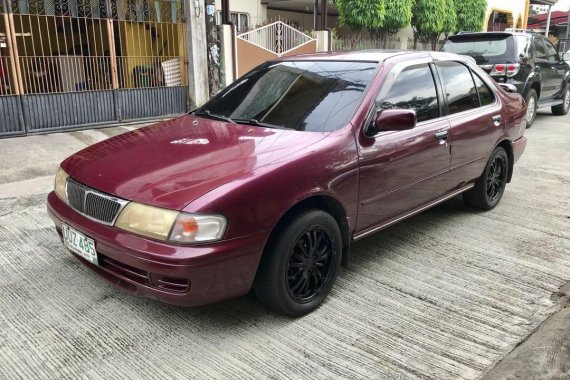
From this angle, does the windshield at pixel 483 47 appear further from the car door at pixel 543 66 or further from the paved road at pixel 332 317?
the paved road at pixel 332 317

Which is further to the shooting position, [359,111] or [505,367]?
[359,111]

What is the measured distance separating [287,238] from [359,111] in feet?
3.51

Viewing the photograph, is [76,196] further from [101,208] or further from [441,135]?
[441,135]

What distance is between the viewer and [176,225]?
252cm

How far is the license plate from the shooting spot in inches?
112

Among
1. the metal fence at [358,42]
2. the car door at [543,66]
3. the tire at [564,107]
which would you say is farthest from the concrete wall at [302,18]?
the car door at [543,66]

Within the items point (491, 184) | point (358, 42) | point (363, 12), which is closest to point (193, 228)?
point (491, 184)

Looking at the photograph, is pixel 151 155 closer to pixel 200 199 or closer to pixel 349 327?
pixel 200 199

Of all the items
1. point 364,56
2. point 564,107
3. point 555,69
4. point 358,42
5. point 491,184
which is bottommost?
point 564,107

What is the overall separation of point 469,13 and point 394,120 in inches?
645

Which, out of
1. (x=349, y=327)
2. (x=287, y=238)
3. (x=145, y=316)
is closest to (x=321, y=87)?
(x=287, y=238)

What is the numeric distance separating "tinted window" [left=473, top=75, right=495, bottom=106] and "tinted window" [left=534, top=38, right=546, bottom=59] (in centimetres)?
578

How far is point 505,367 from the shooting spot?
8.66 ft

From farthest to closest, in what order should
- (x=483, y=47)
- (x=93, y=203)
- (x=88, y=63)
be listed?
(x=483, y=47) → (x=88, y=63) → (x=93, y=203)
